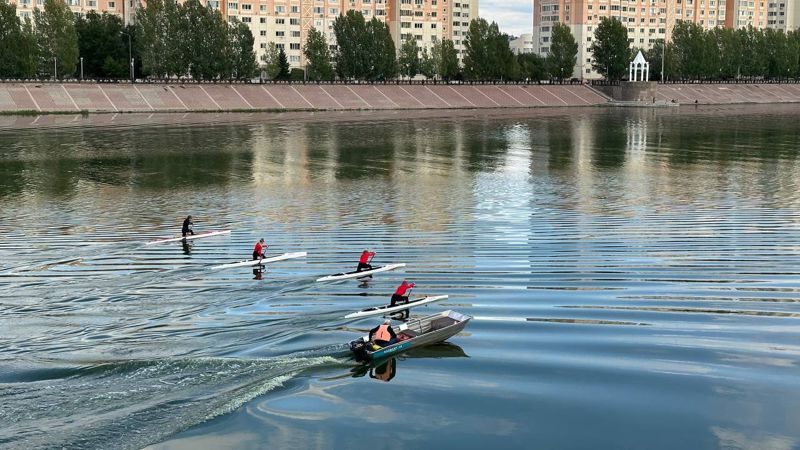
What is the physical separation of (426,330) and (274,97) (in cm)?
12753

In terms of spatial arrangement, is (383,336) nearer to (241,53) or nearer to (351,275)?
(351,275)

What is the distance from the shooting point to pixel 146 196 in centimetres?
5947

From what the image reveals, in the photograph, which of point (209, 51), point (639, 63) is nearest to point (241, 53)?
point (209, 51)

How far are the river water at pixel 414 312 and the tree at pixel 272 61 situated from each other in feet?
387

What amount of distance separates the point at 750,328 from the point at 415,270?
12995 mm

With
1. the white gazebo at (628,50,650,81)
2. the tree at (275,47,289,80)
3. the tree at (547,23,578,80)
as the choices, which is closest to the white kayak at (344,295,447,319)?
the tree at (275,47,289,80)

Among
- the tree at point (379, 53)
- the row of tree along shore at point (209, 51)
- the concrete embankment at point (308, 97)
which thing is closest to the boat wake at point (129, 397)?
the concrete embankment at point (308, 97)

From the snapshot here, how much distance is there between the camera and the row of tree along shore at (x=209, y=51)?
14850cm

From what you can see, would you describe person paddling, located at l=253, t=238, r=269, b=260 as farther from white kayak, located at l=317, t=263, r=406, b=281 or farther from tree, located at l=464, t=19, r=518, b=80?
tree, located at l=464, t=19, r=518, b=80

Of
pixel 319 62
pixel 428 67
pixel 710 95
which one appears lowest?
pixel 710 95

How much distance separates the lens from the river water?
21000mm

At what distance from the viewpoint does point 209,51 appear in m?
154

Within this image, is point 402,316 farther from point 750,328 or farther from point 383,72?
point 383,72

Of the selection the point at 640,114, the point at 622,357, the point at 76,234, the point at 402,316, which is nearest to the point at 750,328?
the point at 622,357
